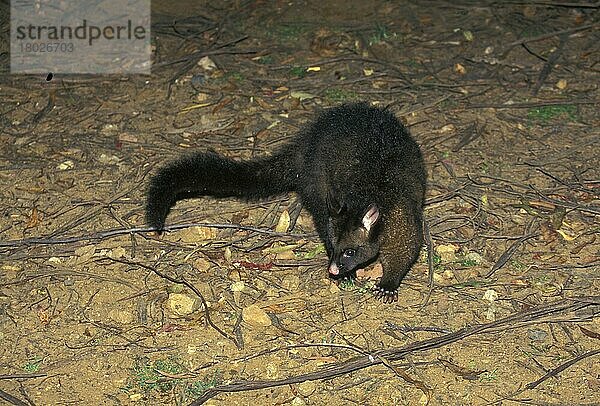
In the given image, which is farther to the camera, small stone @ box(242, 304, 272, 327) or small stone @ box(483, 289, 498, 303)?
small stone @ box(483, 289, 498, 303)

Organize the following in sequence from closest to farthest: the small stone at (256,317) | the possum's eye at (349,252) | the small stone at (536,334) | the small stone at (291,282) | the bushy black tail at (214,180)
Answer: the small stone at (536,334)
the small stone at (256,317)
the possum's eye at (349,252)
the small stone at (291,282)
the bushy black tail at (214,180)

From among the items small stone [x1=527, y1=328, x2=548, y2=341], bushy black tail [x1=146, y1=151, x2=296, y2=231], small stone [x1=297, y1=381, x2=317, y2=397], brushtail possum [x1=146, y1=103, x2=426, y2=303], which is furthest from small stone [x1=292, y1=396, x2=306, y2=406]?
bushy black tail [x1=146, y1=151, x2=296, y2=231]

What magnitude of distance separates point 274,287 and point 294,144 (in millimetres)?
1022

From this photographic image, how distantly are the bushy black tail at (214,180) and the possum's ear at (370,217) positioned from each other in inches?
34.7

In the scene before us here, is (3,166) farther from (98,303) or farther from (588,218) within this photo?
(588,218)

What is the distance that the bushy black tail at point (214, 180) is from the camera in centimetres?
519

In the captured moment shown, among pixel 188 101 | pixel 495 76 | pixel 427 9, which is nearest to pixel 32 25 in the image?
pixel 188 101

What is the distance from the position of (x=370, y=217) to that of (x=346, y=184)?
0.29 meters

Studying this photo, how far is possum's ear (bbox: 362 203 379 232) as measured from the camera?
477 cm

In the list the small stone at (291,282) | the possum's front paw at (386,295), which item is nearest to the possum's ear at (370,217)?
the possum's front paw at (386,295)

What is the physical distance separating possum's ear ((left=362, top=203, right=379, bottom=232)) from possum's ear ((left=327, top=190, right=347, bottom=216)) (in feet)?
0.42

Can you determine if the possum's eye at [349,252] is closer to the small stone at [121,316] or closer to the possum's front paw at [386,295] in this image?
the possum's front paw at [386,295]

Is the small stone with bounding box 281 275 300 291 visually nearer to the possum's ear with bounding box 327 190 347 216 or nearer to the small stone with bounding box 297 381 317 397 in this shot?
the possum's ear with bounding box 327 190 347 216

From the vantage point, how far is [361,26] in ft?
27.4
